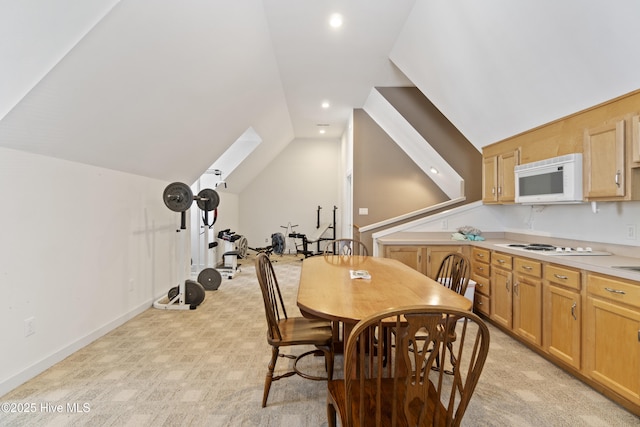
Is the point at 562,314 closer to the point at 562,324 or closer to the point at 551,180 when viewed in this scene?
the point at 562,324

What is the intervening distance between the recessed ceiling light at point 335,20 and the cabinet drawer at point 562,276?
2948 mm

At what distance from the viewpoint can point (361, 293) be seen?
194 cm

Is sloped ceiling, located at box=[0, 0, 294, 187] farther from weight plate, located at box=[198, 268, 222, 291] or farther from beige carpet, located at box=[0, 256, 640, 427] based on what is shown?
beige carpet, located at box=[0, 256, 640, 427]

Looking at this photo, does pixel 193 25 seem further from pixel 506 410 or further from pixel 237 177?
pixel 237 177

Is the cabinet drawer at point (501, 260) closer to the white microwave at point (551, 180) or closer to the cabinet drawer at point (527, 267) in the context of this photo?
Answer: the cabinet drawer at point (527, 267)

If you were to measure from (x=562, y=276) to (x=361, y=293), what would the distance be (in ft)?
5.53

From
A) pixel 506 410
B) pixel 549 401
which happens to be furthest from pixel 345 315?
pixel 549 401

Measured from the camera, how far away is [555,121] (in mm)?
2979

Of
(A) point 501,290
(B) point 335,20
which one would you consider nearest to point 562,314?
(A) point 501,290

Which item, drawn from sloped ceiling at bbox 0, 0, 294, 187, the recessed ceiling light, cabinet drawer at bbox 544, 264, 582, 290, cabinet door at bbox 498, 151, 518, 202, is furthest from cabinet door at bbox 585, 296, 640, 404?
sloped ceiling at bbox 0, 0, 294, 187

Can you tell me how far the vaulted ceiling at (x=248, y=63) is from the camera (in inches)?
76.6

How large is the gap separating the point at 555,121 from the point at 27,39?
3721mm

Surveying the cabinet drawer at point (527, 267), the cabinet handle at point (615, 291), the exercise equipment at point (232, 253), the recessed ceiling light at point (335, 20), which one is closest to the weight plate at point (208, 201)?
the exercise equipment at point (232, 253)

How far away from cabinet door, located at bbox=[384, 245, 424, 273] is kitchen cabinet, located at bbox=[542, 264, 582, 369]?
1422 mm
